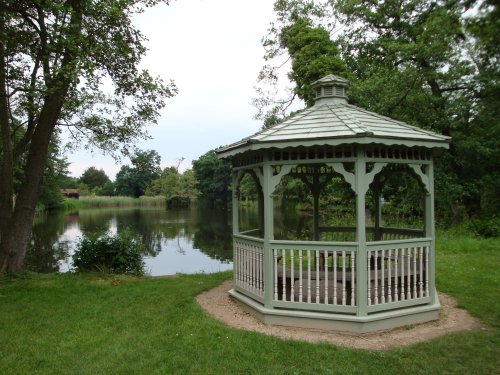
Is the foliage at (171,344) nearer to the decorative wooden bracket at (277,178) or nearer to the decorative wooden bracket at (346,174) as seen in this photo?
the decorative wooden bracket at (277,178)

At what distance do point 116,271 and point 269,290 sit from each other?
5821 millimetres

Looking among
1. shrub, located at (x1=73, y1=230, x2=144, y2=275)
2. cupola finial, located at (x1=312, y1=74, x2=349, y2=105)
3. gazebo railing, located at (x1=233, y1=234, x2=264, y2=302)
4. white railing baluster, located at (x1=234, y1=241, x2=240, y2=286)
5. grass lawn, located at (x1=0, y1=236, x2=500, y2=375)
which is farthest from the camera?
shrub, located at (x1=73, y1=230, x2=144, y2=275)

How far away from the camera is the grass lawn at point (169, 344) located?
14.6 feet

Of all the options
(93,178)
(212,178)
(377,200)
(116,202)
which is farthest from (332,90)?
(93,178)

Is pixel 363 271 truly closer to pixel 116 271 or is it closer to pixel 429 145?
pixel 429 145

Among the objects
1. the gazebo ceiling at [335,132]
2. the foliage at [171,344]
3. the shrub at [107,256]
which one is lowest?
the foliage at [171,344]

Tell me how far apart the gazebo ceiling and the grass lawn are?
2.73 metres

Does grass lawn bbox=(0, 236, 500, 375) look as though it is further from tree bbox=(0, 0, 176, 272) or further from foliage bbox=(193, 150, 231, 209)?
foliage bbox=(193, 150, 231, 209)

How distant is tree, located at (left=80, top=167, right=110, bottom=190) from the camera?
316 ft

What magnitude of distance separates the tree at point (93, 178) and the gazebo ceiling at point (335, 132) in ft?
315

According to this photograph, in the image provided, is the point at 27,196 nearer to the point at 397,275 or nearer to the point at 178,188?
the point at 397,275

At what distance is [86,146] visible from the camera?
1124 cm

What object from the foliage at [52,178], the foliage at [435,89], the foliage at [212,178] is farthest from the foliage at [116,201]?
the foliage at [435,89]

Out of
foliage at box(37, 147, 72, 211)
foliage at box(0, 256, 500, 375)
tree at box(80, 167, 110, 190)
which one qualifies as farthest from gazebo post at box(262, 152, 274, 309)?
tree at box(80, 167, 110, 190)
